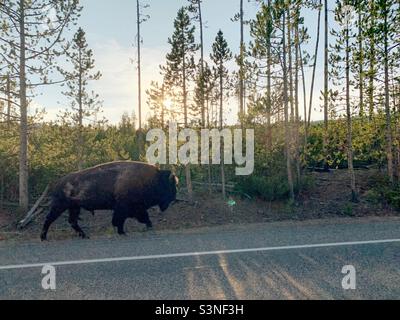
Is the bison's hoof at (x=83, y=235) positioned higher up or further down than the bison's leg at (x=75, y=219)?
further down

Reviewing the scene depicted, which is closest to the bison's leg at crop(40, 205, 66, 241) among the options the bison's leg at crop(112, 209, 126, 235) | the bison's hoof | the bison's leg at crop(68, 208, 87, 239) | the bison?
the bison

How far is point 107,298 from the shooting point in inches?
151

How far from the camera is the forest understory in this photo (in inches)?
339

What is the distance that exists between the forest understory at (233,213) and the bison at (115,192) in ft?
1.95

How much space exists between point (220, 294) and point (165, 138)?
29.0 feet

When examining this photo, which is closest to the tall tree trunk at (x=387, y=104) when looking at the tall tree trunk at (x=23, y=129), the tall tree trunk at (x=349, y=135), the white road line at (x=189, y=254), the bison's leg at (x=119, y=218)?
the tall tree trunk at (x=349, y=135)

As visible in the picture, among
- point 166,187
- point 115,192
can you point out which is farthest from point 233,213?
point 115,192

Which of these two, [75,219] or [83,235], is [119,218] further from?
[75,219]

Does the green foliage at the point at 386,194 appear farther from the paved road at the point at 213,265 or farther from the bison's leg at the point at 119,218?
the bison's leg at the point at 119,218

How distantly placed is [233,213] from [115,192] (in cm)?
429

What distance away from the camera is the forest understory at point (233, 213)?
28.3 ft

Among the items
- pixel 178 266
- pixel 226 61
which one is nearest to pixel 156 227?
pixel 178 266

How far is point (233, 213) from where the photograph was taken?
10406 millimetres

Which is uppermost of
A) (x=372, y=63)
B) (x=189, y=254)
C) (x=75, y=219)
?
(x=372, y=63)
